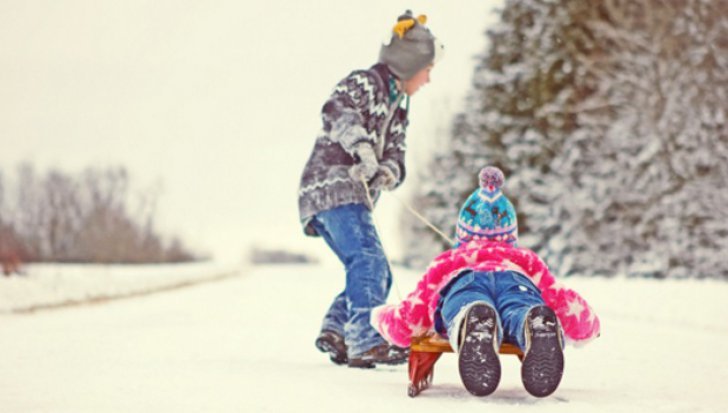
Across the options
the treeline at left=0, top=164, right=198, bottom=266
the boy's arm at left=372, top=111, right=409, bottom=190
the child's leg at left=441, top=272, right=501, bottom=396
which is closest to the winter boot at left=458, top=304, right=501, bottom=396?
the child's leg at left=441, top=272, right=501, bottom=396

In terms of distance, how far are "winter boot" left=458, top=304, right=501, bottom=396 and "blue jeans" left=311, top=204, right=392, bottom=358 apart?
6.01 ft

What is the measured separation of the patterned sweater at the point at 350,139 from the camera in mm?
6105

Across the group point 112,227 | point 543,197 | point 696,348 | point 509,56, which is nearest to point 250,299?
point 696,348

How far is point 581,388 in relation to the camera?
498cm

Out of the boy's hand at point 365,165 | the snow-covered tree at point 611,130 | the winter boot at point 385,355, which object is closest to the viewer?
the winter boot at point 385,355

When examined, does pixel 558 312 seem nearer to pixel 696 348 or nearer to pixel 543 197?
pixel 696 348

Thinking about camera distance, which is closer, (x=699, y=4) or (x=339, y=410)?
A: (x=339, y=410)

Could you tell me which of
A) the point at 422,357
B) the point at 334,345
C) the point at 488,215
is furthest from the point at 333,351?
the point at 488,215

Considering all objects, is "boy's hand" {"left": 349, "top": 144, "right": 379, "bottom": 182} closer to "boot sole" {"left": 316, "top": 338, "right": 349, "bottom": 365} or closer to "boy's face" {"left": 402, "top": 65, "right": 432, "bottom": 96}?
"boy's face" {"left": 402, "top": 65, "right": 432, "bottom": 96}

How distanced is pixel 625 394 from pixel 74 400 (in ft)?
8.41

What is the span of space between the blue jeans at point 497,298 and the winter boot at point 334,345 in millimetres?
1521

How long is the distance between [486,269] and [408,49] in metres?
2.20

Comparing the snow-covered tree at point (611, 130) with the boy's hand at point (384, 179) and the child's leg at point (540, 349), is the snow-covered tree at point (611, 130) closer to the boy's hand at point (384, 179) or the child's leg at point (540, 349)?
the boy's hand at point (384, 179)

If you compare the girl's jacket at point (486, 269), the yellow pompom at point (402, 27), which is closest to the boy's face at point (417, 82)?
the yellow pompom at point (402, 27)
